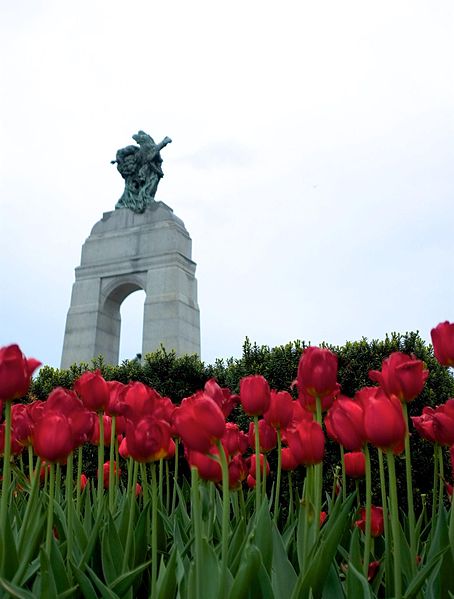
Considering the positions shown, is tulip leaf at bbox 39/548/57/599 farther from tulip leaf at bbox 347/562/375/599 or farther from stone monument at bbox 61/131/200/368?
stone monument at bbox 61/131/200/368

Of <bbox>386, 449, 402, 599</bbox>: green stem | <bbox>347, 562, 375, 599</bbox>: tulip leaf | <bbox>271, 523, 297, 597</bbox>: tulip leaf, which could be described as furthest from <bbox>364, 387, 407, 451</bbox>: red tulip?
<bbox>271, 523, 297, 597</bbox>: tulip leaf

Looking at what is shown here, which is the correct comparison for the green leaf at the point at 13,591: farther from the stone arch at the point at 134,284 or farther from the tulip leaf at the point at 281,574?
the stone arch at the point at 134,284

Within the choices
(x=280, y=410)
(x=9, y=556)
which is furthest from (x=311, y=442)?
(x=9, y=556)

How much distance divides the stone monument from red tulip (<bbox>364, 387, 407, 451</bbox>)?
15.1m

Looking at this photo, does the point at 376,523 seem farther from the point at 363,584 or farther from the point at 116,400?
the point at 116,400

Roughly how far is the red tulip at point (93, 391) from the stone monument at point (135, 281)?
14.3 meters

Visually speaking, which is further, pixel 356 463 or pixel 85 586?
pixel 356 463

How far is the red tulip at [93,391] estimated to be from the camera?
2.14 meters

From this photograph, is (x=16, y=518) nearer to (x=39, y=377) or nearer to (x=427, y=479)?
(x=427, y=479)

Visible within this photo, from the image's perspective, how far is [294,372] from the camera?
615 cm

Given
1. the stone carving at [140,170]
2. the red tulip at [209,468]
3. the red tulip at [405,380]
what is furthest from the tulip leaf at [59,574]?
the stone carving at [140,170]

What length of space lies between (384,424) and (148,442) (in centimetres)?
69

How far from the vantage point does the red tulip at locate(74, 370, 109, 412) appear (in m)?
2.14

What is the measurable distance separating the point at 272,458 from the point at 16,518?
343 cm
